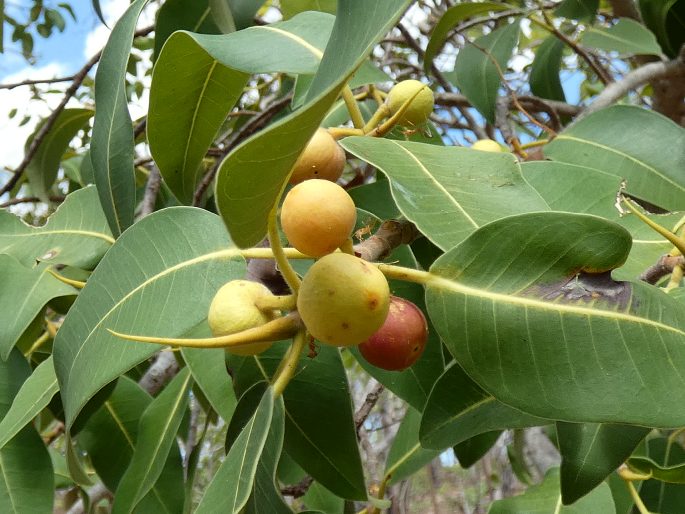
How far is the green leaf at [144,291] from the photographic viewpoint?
0.59m

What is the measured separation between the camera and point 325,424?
29.7 inches

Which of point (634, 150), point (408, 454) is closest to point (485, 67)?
point (634, 150)

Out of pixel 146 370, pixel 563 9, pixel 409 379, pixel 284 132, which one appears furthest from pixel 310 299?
pixel 563 9

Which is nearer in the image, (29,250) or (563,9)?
(29,250)

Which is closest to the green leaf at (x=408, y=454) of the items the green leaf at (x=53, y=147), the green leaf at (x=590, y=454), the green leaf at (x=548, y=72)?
the green leaf at (x=590, y=454)

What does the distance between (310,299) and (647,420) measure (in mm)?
228

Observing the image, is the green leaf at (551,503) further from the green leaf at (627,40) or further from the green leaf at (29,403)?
the green leaf at (627,40)

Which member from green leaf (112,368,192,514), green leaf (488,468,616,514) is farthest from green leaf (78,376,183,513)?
green leaf (488,468,616,514)

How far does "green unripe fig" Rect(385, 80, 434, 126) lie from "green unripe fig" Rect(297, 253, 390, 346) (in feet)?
1.10

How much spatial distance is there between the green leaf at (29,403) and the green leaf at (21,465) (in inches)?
4.7

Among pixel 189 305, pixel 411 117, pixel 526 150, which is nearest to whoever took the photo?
pixel 189 305

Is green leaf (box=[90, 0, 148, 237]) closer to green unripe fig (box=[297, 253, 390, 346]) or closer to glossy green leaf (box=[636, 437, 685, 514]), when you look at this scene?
green unripe fig (box=[297, 253, 390, 346])

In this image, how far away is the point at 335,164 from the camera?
673 millimetres

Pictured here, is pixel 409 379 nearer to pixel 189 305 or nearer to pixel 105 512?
pixel 189 305
